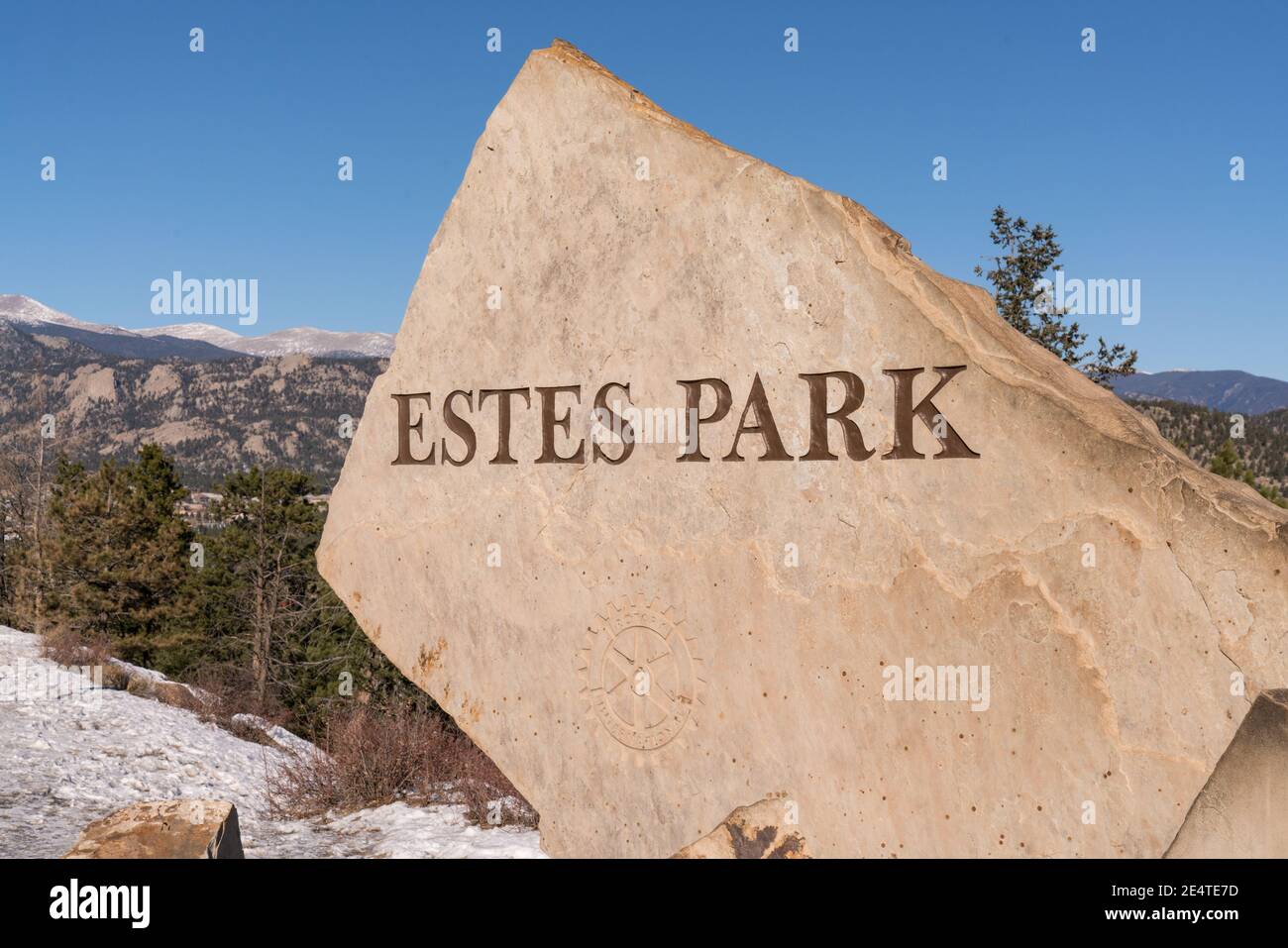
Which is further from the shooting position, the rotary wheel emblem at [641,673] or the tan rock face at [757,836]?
the rotary wheel emblem at [641,673]

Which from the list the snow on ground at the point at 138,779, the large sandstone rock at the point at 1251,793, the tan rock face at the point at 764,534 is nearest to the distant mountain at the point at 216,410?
the snow on ground at the point at 138,779

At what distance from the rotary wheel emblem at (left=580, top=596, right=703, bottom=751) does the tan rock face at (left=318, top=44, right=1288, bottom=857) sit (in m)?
0.02

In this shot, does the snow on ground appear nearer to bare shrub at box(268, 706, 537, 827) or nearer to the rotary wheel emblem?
bare shrub at box(268, 706, 537, 827)

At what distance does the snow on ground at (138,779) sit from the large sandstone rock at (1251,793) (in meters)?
4.73

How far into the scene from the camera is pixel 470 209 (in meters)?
6.55

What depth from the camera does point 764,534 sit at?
5379 millimetres

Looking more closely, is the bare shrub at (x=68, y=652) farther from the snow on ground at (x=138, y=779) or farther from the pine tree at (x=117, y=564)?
the pine tree at (x=117, y=564)

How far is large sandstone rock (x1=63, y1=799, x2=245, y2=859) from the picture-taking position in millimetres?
5711

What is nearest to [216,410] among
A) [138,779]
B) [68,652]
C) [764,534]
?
[68,652]

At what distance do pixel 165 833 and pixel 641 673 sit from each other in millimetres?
2887

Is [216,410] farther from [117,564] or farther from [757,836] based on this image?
[757,836]

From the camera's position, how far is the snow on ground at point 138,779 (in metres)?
8.44

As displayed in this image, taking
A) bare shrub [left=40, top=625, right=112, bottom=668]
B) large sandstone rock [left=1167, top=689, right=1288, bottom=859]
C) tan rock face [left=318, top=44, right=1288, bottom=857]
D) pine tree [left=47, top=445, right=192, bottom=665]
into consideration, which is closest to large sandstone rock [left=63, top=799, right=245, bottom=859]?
tan rock face [left=318, top=44, right=1288, bottom=857]

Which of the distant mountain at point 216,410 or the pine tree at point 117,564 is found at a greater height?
the distant mountain at point 216,410
